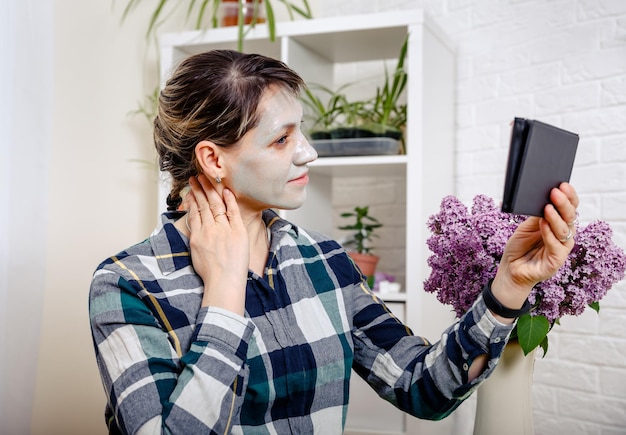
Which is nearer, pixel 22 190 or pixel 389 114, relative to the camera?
pixel 22 190

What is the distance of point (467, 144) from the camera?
2.38 meters

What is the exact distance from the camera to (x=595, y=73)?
2.11 metres

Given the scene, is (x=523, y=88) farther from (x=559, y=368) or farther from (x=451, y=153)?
(x=559, y=368)

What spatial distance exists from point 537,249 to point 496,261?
0.18 m

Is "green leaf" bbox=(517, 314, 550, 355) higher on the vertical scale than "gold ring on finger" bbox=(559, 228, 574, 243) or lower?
lower

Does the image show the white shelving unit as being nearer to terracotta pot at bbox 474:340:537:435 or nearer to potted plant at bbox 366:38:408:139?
potted plant at bbox 366:38:408:139

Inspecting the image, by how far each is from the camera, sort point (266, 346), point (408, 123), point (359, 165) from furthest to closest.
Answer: point (359, 165)
point (408, 123)
point (266, 346)

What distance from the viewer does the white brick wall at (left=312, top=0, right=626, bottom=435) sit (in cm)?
206

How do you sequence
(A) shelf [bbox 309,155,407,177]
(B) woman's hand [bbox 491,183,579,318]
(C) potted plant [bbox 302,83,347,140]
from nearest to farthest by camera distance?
(B) woman's hand [bbox 491,183,579,318] → (A) shelf [bbox 309,155,407,177] → (C) potted plant [bbox 302,83,347,140]

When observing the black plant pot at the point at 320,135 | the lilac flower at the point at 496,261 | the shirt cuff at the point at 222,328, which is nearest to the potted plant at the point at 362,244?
the black plant pot at the point at 320,135

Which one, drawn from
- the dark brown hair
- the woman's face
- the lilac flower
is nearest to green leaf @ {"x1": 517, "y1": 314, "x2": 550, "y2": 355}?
the lilac flower

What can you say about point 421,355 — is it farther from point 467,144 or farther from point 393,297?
point 467,144

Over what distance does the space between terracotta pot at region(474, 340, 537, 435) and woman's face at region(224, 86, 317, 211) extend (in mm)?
473

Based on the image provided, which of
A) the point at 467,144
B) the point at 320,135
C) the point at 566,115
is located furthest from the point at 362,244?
the point at 566,115
